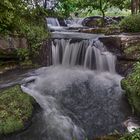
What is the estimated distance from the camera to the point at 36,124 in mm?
7500

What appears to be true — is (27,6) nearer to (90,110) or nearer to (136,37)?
(136,37)

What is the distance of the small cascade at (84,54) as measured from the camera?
1165 cm

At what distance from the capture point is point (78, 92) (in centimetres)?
952

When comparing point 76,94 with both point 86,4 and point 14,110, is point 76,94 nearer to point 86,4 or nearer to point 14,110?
point 14,110

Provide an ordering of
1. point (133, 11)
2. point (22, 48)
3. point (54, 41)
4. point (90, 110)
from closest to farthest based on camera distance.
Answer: point (90, 110) < point (22, 48) < point (54, 41) < point (133, 11)

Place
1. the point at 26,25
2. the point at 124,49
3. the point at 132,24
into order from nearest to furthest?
the point at 124,49 < the point at 26,25 < the point at 132,24

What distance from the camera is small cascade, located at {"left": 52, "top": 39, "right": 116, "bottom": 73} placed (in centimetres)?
1165

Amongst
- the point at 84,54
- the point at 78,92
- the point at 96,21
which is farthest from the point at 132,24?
the point at 96,21

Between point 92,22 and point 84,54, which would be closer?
point 84,54

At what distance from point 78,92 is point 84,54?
9.45ft

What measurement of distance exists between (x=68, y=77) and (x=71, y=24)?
902 cm

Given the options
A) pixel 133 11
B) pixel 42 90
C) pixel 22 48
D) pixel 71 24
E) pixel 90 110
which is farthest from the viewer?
pixel 71 24

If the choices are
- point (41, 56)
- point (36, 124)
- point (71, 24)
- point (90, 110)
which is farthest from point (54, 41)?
point (71, 24)

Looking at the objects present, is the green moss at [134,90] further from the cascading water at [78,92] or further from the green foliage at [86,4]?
the green foliage at [86,4]
